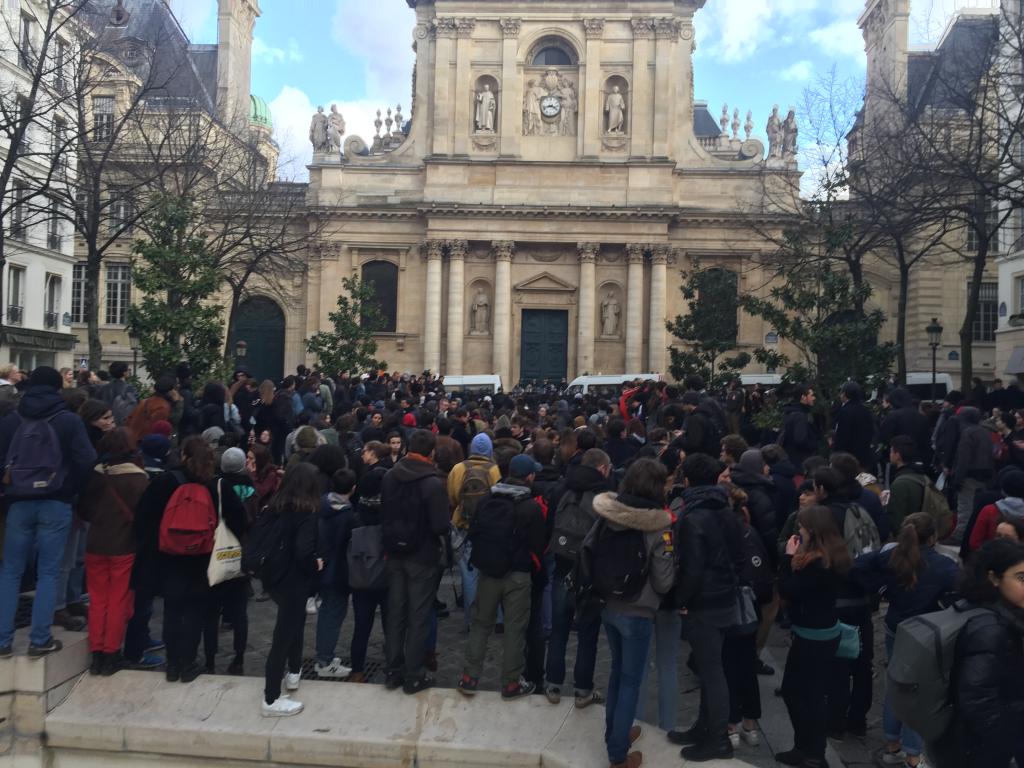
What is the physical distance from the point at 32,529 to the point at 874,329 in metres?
11.9

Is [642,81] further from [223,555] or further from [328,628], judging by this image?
[223,555]

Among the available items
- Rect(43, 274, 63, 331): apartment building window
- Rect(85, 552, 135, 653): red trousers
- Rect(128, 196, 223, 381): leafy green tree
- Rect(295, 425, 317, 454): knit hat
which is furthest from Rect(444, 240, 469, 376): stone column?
Rect(85, 552, 135, 653): red trousers

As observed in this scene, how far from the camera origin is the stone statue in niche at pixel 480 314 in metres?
41.1

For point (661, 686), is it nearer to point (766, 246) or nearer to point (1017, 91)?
point (1017, 91)

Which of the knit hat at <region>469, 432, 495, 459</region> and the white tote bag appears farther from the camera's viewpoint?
the knit hat at <region>469, 432, 495, 459</region>

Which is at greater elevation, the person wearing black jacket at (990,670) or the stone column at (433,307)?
the stone column at (433,307)

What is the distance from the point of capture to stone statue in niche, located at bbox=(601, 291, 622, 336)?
40688 mm

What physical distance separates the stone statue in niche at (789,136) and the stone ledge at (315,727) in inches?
1519

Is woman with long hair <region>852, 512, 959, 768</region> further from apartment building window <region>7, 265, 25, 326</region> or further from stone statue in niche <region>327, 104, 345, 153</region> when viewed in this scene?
stone statue in niche <region>327, 104, 345, 153</region>

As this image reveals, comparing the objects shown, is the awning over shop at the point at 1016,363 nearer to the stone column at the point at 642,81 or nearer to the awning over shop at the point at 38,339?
the stone column at the point at 642,81

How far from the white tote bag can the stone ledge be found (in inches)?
39.5

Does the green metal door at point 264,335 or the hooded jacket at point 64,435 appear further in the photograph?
the green metal door at point 264,335

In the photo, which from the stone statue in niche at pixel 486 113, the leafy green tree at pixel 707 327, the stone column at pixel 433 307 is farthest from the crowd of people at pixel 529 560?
the stone statue in niche at pixel 486 113

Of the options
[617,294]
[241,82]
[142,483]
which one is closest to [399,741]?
[142,483]
